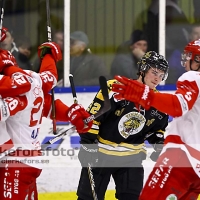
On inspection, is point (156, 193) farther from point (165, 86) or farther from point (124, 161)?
point (165, 86)

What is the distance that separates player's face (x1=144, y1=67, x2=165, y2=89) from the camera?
4754 millimetres

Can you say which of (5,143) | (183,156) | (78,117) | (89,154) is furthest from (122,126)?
(5,143)

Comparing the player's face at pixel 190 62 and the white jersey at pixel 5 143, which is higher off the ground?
the player's face at pixel 190 62

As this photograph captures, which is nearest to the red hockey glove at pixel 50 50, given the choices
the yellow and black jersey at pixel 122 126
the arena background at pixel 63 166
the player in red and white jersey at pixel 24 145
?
the player in red and white jersey at pixel 24 145

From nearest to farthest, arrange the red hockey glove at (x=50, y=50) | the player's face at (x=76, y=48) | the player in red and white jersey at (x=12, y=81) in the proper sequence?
the player in red and white jersey at (x=12, y=81) < the red hockey glove at (x=50, y=50) < the player's face at (x=76, y=48)

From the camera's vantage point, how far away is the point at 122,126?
4875 mm

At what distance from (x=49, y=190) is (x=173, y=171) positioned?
198 cm

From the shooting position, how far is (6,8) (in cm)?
624

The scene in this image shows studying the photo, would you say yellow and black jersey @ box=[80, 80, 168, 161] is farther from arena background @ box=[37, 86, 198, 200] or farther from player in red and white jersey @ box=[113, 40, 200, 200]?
arena background @ box=[37, 86, 198, 200]

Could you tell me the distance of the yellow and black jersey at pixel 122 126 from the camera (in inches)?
191

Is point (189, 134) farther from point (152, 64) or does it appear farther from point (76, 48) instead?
point (76, 48)

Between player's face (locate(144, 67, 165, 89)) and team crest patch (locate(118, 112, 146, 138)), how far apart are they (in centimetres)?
24

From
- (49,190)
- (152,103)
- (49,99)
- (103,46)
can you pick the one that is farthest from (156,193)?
(103,46)

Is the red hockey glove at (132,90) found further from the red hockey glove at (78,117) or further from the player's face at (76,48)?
the player's face at (76,48)
